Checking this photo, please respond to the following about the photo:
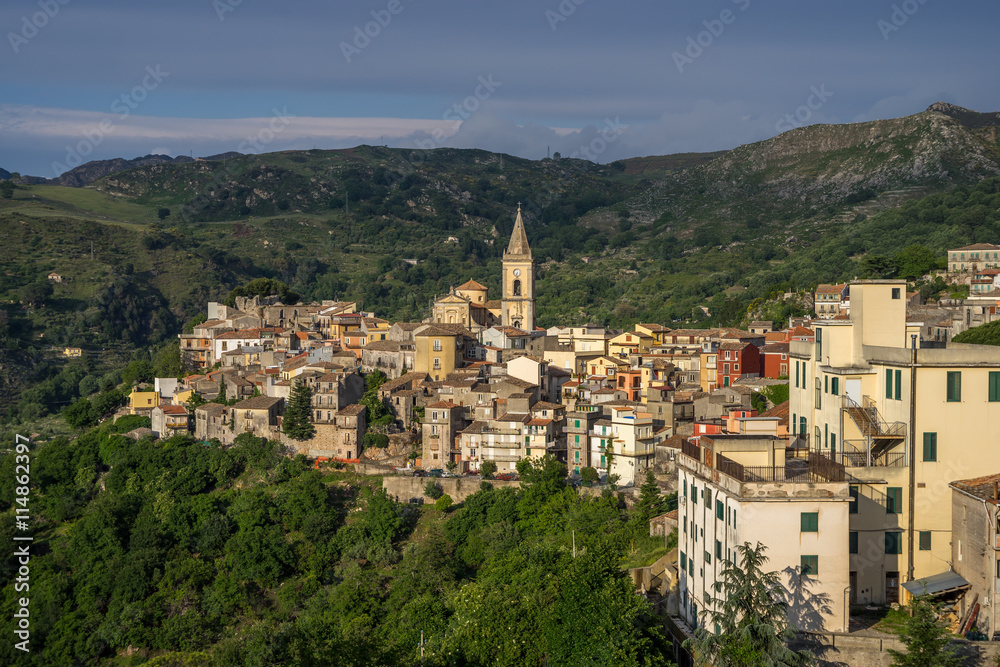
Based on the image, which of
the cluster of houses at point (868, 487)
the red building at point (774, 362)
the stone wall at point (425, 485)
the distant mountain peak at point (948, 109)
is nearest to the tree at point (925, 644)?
the cluster of houses at point (868, 487)

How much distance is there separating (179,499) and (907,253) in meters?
46.3

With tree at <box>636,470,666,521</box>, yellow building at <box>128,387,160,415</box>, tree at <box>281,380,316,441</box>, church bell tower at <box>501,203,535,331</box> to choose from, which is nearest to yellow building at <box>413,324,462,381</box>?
tree at <box>281,380,316,441</box>

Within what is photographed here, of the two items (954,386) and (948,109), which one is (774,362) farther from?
(948,109)

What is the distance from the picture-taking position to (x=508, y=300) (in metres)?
69.1

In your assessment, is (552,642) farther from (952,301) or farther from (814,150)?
(814,150)

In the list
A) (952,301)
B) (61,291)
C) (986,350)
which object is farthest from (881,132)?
(986,350)

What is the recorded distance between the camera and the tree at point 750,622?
1502 cm

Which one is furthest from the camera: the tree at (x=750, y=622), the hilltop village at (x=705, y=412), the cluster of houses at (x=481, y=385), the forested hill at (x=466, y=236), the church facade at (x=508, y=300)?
the forested hill at (x=466, y=236)

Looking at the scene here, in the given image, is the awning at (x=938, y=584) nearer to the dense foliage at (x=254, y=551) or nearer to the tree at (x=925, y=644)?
the tree at (x=925, y=644)

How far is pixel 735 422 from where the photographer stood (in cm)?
2416

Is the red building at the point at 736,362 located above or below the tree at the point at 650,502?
above

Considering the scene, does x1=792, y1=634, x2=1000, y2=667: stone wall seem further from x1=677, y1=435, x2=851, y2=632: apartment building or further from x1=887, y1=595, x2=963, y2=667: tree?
x1=887, y1=595, x2=963, y2=667: tree

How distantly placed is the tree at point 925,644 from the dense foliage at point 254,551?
26.9 ft

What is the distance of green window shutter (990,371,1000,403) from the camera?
743 inches
